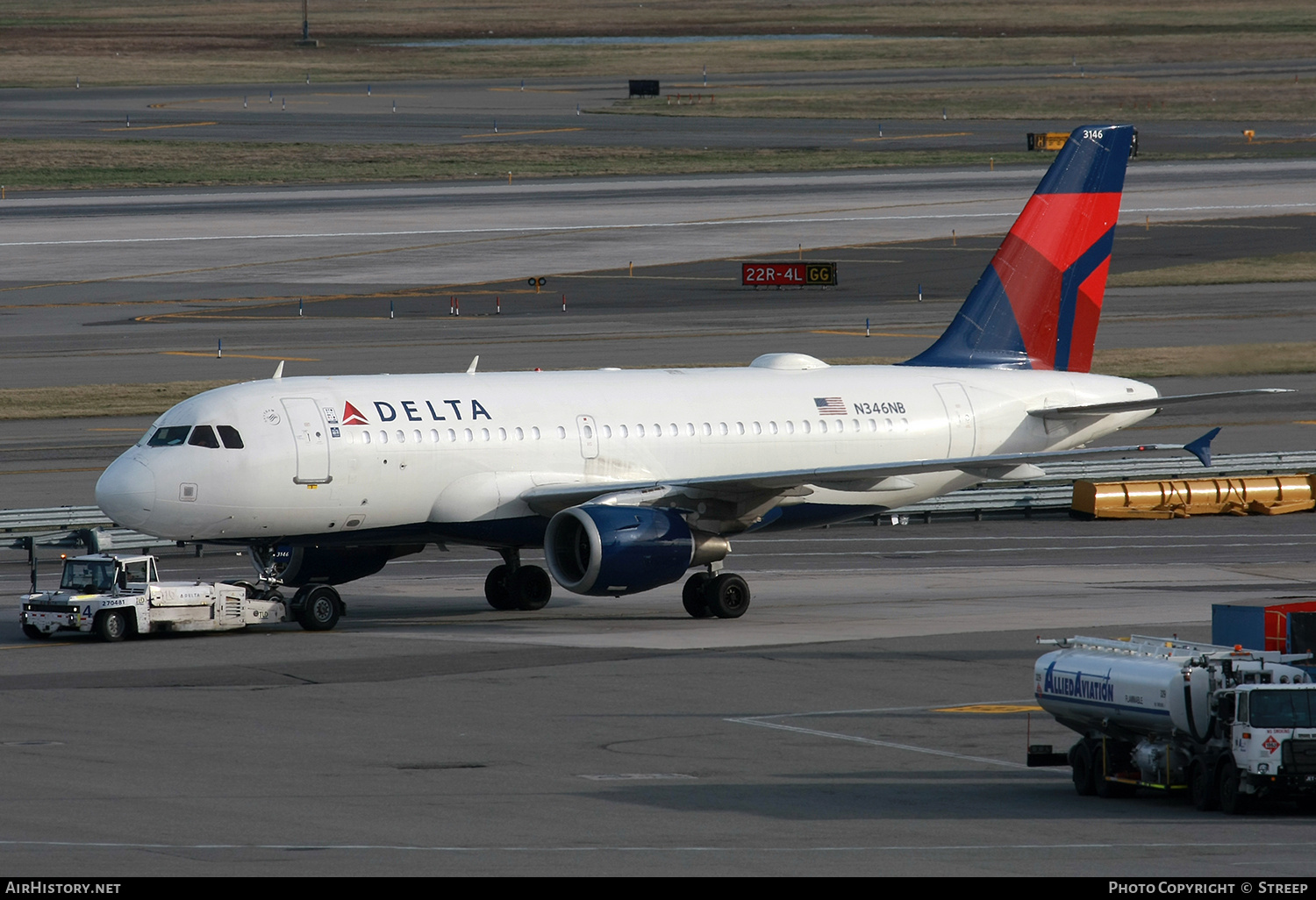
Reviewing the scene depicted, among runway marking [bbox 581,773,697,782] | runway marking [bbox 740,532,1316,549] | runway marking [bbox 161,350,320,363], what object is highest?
runway marking [bbox 161,350,320,363]

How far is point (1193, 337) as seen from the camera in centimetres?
8262

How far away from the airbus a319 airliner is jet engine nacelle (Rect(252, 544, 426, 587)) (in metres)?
0.05

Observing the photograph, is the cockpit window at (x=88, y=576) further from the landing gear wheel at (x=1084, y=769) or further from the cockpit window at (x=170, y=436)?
the landing gear wheel at (x=1084, y=769)

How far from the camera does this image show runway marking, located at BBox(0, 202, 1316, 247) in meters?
113

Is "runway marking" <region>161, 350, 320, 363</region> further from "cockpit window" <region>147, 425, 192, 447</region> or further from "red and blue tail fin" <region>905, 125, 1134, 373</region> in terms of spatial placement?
"cockpit window" <region>147, 425, 192, 447</region>

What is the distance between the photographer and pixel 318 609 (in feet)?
132

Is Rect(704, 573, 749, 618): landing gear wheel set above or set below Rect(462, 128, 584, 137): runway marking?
below

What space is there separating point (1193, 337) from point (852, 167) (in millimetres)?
63347

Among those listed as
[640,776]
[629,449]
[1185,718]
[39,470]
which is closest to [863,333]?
[39,470]

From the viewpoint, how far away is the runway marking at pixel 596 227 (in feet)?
371

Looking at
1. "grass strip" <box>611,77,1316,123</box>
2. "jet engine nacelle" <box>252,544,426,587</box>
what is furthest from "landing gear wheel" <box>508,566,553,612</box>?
"grass strip" <box>611,77,1316,123</box>

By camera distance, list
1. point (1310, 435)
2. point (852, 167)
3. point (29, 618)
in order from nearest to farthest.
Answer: point (29, 618) < point (1310, 435) < point (852, 167)

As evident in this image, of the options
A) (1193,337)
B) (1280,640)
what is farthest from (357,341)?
(1280,640)

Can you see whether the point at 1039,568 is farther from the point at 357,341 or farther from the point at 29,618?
the point at 357,341
